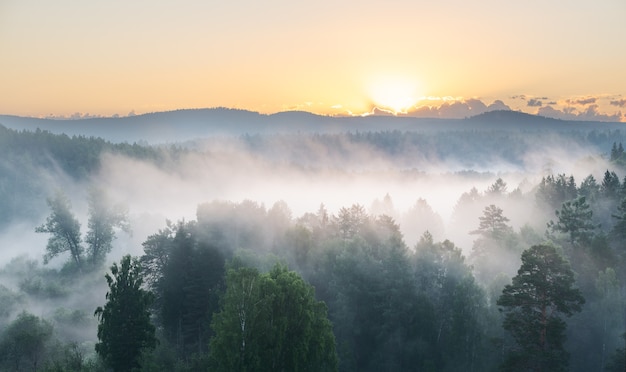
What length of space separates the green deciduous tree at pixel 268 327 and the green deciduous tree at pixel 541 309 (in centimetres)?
1285

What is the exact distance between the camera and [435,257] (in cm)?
5744

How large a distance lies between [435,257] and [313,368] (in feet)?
89.8

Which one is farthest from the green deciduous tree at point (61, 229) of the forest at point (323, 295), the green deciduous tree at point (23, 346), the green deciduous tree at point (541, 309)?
the green deciduous tree at point (541, 309)

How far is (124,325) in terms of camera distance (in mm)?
32906

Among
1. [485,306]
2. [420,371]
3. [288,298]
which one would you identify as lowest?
[420,371]

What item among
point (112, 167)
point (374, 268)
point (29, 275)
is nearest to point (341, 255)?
point (374, 268)

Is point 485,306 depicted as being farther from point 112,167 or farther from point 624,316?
point 112,167

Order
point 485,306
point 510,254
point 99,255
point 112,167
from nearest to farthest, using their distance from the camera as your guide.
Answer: point 485,306 < point 510,254 < point 99,255 < point 112,167

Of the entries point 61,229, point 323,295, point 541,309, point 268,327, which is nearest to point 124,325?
point 268,327

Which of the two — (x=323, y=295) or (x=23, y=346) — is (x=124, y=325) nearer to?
(x=23, y=346)

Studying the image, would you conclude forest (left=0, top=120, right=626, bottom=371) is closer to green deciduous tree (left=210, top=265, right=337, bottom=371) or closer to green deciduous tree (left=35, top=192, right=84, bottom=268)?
green deciduous tree (left=210, top=265, right=337, bottom=371)

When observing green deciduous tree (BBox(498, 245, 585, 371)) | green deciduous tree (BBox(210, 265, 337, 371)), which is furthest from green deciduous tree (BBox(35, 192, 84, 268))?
green deciduous tree (BBox(498, 245, 585, 371))

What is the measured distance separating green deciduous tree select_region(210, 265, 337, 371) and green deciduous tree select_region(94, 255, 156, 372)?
4.69 metres

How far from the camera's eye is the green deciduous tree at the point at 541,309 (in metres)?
34.1
